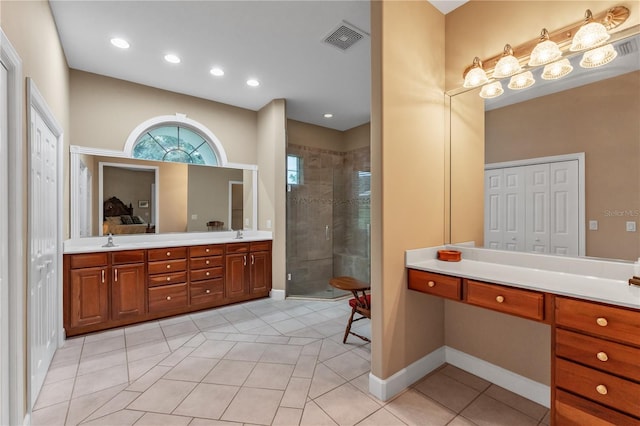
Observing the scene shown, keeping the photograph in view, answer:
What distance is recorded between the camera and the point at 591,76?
1.69 meters

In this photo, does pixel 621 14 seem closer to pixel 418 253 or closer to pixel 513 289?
pixel 513 289

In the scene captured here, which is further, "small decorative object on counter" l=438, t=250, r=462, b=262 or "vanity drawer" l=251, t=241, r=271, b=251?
"vanity drawer" l=251, t=241, r=271, b=251

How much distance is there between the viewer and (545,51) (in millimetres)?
1728

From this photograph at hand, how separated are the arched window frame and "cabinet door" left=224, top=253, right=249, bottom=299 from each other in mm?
1433

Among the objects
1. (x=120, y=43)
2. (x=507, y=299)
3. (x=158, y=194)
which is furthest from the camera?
(x=158, y=194)

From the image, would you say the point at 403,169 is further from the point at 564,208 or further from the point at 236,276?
the point at 236,276

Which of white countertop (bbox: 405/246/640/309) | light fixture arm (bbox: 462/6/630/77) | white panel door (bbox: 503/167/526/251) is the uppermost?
light fixture arm (bbox: 462/6/630/77)

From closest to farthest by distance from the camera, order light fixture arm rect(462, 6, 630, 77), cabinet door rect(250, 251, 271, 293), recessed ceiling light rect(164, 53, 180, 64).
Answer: light fixture arm rect(462, 6, 630, 77)
recessed ceiling light rect(164, 53, 180, 64)
cabinet door rect(250, 251, 271, 293)

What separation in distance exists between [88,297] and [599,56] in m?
4.55

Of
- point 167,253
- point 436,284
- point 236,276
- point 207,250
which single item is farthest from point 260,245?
point 436,284

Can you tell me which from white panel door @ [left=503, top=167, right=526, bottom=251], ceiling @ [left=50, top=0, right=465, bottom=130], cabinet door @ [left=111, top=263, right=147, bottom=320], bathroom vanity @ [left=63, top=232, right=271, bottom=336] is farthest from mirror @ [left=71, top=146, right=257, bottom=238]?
white panel door @ [left=503, top=167, right=526, bottom=251]

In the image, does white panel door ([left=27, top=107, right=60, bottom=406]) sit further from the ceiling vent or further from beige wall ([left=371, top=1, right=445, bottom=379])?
the ceiling vent

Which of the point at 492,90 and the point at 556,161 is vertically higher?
the point at 492,90

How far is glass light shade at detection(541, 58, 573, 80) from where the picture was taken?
1.75 meters
